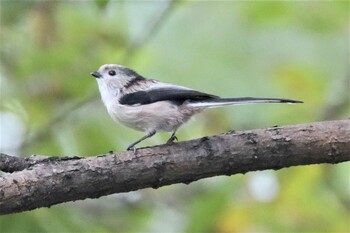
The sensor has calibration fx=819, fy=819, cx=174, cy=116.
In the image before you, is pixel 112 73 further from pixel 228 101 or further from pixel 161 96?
pixel 228 101

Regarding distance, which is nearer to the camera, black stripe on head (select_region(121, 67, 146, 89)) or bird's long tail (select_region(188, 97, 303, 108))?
bird's long tail (select_region(188, 97, 303, 108))

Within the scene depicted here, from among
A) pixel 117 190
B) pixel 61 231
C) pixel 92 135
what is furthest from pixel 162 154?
pixel 92 135

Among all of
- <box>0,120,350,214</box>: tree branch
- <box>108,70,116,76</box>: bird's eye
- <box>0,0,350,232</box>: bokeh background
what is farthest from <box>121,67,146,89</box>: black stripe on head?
<box>0,120,350,214</box>: tree branch

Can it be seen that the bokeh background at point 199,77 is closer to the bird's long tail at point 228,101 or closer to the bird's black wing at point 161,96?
the bird's black wing at point 161,96

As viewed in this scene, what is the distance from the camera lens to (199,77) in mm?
3969

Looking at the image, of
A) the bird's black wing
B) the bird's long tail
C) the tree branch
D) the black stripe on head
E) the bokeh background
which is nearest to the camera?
the tree branch

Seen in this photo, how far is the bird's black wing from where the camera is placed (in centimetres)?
300

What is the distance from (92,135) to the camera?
A: 155 inches

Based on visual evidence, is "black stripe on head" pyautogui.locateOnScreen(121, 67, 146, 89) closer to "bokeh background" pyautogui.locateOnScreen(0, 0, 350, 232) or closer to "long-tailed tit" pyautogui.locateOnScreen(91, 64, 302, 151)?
"long-tailed tit" pyautogui.locateOnScreen(91, 64, 302, 151)

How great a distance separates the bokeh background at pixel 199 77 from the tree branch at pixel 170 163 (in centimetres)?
84

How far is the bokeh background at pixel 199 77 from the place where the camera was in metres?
3.95

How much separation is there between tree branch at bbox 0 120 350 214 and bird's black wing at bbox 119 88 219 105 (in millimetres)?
284

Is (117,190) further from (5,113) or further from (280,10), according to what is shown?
(280,10)

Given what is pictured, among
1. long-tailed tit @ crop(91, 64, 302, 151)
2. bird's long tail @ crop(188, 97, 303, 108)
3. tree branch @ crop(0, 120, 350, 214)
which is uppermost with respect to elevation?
long-tailed tit @ crop(91, 64, 302, 151)
